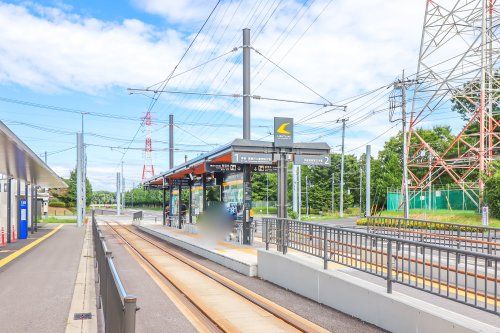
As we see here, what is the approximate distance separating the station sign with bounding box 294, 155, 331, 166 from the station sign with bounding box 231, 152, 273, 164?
3.08 ft

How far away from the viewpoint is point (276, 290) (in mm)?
10680

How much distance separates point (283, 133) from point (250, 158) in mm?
1426

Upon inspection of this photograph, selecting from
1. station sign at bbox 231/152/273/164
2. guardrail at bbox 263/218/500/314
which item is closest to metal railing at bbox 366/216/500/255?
guardrail at bbox 263/218/500/314

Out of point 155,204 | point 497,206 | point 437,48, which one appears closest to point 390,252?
point 497,206

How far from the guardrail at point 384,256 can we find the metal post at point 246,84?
6297 millimetres

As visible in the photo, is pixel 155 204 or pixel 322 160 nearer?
pixel 322 160

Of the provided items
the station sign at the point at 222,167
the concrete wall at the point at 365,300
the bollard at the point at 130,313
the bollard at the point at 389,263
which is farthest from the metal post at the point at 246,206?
the bollard at the point at 130,313

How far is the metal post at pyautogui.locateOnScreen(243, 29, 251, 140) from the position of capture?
18141 mm

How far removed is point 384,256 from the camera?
8.82m

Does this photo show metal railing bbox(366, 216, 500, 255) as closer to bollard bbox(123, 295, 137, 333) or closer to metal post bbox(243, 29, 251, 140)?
metal post bbox(243, 29, 251, 140)

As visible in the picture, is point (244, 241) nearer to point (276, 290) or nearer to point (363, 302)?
point (276, 290)

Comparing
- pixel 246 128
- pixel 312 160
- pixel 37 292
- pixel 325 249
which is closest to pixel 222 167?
pixel 246 128

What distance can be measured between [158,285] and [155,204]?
121 meters

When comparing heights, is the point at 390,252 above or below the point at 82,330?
above
